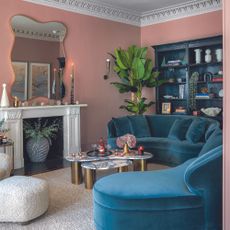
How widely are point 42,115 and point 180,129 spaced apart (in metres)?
2.44

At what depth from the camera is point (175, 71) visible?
6809 millimetres

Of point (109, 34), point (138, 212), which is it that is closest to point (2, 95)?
point (109, 34)

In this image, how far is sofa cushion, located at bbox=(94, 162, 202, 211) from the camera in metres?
2.30

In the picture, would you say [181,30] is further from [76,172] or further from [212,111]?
[76,172]

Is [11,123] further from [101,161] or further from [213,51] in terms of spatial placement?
[213,51]

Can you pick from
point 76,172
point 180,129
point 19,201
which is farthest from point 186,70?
point 19,201

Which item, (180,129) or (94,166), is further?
(180,129)

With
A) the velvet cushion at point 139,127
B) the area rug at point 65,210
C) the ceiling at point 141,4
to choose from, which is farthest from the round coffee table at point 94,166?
the ceiling at point 141,4

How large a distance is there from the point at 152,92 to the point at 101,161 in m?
3.53

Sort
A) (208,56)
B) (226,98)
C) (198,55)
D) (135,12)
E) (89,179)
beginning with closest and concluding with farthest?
(226,98) → (89,179) → (208,56) → (198,55) → (135,12)

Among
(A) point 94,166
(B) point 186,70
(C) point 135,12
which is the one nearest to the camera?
(A) point 94,166

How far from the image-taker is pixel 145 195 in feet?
7.58

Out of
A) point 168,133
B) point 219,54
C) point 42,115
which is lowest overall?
point 168,133

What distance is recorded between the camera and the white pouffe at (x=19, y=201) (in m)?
2.82
